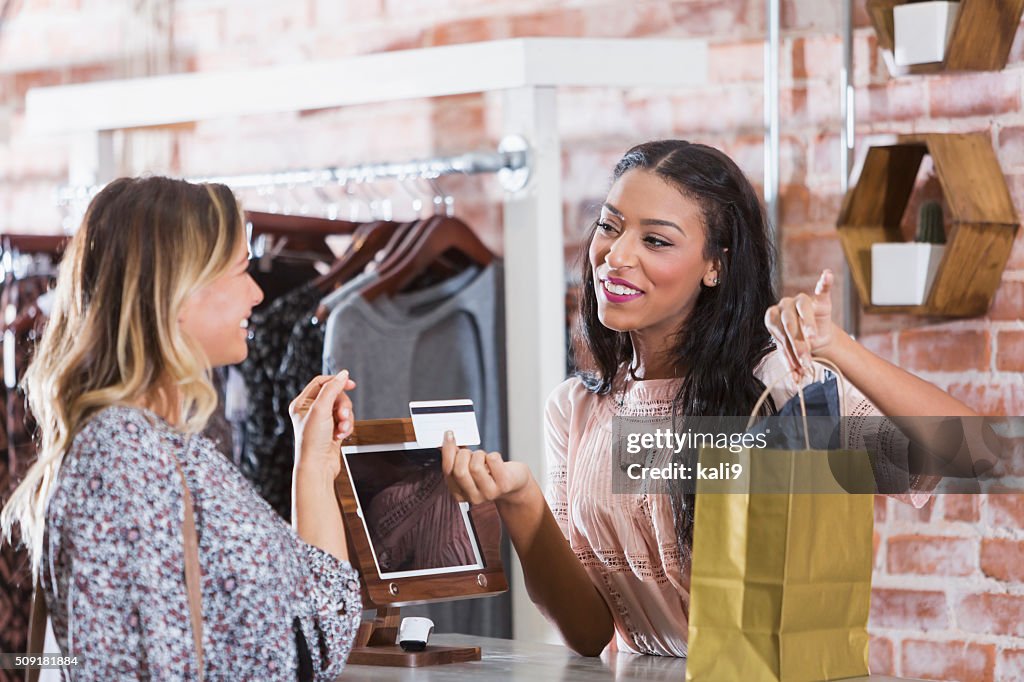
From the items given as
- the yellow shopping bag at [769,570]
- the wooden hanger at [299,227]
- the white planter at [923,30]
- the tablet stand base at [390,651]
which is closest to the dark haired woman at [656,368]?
the tablet stand base at [390,651]

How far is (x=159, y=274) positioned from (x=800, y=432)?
82 centimetres

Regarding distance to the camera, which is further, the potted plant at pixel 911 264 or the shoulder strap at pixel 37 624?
the potted plant at pixel 911 264

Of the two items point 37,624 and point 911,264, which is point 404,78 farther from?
point 37,624

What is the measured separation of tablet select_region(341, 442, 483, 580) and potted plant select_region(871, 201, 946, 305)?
0.87 metres

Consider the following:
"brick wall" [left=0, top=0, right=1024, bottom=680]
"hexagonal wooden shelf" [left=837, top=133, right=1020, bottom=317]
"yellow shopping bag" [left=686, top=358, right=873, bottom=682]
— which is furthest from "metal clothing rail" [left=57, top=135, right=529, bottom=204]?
"yellow shopping bag" [left=686, top=358, right=873, bottom=682]

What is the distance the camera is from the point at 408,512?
153 centimetres

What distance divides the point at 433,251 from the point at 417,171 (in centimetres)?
14

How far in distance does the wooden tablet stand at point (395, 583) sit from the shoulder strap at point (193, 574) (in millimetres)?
307

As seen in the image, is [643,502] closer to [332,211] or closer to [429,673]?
[429,673]

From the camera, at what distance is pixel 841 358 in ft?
4.65

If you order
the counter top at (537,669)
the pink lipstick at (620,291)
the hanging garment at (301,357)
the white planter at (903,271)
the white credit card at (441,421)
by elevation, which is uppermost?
the white planter at (903,271)

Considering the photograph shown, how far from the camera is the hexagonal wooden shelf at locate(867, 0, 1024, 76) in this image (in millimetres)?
2021

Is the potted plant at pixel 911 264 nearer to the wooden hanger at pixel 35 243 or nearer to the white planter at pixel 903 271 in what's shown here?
the white planter at pixel 903 271

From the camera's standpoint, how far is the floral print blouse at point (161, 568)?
3.87ft
